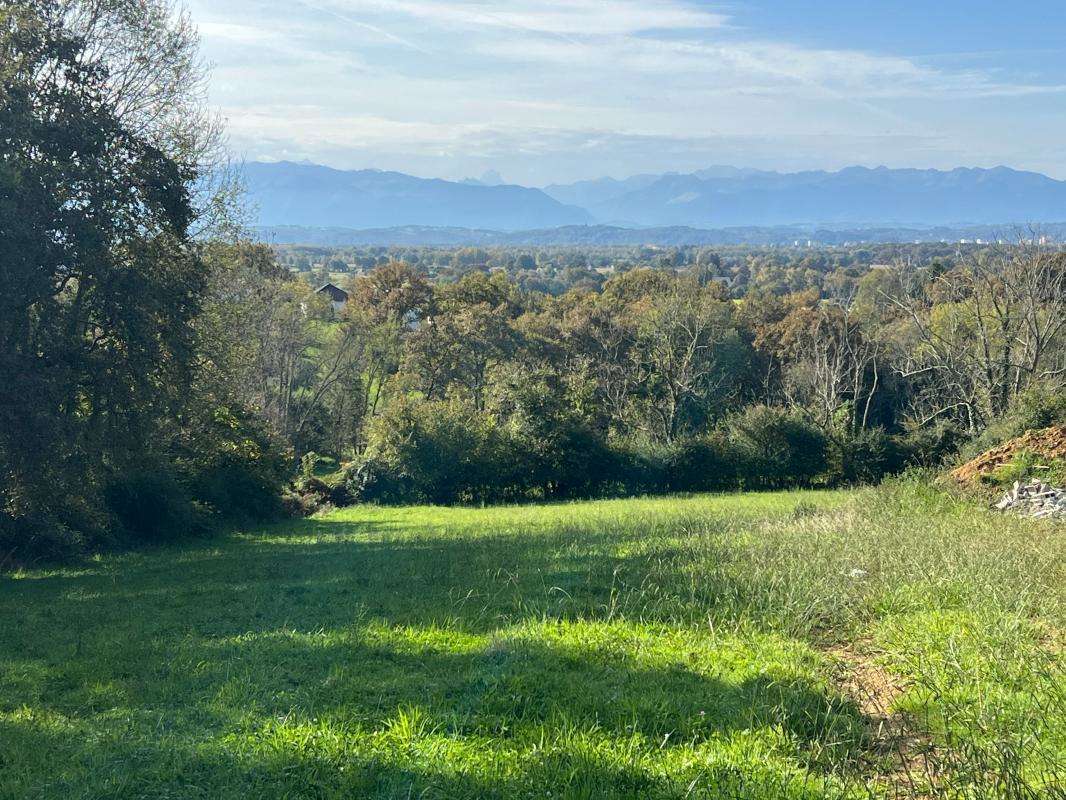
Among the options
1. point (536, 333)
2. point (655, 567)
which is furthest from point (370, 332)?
point (655, 567)

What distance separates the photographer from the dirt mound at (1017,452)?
57.0 ft

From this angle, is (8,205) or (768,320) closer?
(8,205)

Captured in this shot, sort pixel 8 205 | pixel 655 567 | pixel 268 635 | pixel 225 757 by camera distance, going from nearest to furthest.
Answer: pixel 225 757 < pixel 268 635 < pixel 655 567 < pixel 8 205

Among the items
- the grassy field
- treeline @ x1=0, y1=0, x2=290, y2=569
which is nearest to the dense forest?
treeline @ x1=0, y1=0, x2=290, y2=569

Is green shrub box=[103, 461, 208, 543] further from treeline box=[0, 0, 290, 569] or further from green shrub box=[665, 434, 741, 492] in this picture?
green shrub box=[665, 434, 741, 492]

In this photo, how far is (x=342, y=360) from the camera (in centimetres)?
4578

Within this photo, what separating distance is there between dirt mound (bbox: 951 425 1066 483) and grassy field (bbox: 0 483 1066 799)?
7.58 meters

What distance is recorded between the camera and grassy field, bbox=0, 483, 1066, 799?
4.48m

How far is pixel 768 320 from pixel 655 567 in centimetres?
4729

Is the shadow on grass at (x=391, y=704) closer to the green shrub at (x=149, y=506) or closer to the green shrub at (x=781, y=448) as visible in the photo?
the green shrub at (x=149, y=506)

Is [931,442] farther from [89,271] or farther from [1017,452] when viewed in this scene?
[89,271]

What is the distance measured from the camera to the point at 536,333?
47.8 meters

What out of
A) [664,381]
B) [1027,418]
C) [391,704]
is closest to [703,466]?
[1027,418]

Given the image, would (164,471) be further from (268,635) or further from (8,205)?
(268,635)
